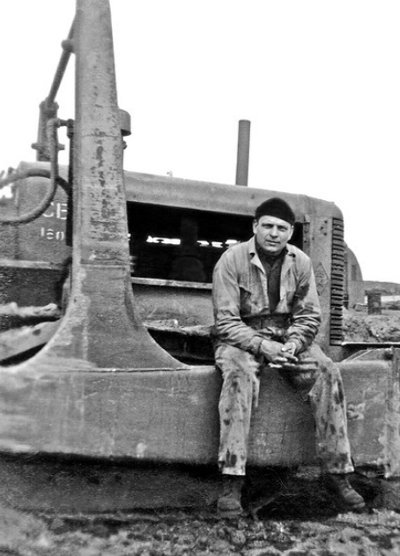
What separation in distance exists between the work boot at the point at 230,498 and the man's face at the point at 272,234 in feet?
3.22

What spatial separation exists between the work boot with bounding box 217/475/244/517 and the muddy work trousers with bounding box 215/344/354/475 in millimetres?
102

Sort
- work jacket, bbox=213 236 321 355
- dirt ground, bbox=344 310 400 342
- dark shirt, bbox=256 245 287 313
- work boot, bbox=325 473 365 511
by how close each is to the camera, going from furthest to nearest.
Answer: dirt ground, bbox=344 310 400 342, dark shirt, bbox=256 245 287 313, work jacket, bbox=213 236 321 355, work boot, bbox=325 473 365 511

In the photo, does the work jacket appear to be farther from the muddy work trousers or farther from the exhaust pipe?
the exhaust pipe

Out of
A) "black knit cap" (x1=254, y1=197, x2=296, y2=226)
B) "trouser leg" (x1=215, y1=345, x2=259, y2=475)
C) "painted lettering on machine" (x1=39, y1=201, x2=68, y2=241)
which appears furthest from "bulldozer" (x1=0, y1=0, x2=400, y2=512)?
"black knit cap" (x1=254, y1=197, x2=296, y2=226)

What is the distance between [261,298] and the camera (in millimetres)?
2816

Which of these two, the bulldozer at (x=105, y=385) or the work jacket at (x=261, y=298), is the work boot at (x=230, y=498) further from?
the work jacket at (x=261, y=298)

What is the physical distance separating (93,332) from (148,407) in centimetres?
36

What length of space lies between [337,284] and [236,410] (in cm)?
166

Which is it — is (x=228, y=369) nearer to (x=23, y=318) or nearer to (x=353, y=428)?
(x=353, y=428)

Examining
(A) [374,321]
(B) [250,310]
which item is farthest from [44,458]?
(A) [374,321]

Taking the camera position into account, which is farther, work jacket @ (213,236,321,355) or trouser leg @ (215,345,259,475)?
work jacket @ (213,236,321,355)

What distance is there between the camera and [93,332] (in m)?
2.48

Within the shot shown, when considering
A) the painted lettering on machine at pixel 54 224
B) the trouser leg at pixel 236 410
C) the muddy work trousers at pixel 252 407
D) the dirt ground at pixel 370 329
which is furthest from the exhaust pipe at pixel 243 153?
the dirt ground at pixel 370 329

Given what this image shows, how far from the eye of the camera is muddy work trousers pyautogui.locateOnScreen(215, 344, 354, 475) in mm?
2463
